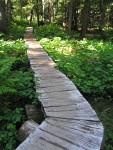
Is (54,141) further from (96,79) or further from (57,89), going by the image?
(96,79)

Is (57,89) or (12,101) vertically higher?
(57,89)

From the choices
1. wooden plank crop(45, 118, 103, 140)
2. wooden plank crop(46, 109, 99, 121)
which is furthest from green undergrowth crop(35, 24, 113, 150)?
wooden plank crop(45, 118, 103, 140)

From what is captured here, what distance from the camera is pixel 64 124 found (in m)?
4.69

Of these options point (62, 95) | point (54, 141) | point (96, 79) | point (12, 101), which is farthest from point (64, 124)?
point (96, 79)

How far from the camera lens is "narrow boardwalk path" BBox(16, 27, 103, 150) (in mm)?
4062

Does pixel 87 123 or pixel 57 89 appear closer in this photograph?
pixel 87 123

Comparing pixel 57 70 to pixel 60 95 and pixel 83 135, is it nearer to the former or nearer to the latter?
pixel 60 95

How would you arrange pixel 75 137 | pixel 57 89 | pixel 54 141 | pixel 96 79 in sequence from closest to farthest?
pixel 54 141
pixel 75 137
pixel 57 89
pixel 96 79

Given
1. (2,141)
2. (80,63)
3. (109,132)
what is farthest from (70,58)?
(2,141)

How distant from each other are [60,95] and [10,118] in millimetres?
1447

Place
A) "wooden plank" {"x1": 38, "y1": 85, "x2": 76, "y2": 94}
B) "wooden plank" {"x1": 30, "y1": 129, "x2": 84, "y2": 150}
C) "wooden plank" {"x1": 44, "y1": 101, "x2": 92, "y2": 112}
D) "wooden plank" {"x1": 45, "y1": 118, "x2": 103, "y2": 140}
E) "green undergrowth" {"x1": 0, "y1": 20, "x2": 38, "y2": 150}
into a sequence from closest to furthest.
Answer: "wooden plank" {"x1": 30, "y1": 129, "x2": 84, "y2": 150} → "wooden plank" {"x1": 45, "y1": 118, "x2": 103, "y2": 140} → "green undergrowth" {"x1": 0, "y1": 20, "x2": 38, "y2": 150} → "wooden plank" {"x1": 44, "y1": 101, "x2": 92, "y2": 112} → "wooden plank" {"x1": 38, "y1": 85, "x2": 76, "y2": 94}

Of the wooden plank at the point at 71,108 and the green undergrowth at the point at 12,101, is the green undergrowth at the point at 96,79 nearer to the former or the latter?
the wooden plank at the point at 71,108

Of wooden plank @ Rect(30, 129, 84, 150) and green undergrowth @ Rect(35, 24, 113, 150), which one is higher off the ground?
wooden plank @ Rect(30, 129, 84, 150)

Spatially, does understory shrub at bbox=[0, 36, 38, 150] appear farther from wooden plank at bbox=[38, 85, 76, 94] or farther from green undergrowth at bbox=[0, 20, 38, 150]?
wooden plank at bbox=[38, 85, 76, 94]
